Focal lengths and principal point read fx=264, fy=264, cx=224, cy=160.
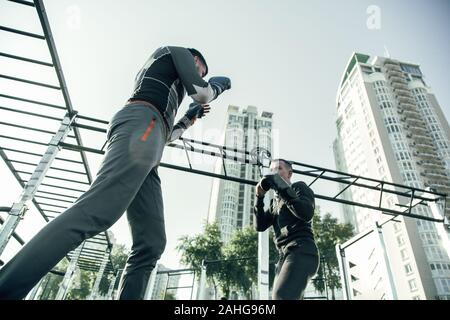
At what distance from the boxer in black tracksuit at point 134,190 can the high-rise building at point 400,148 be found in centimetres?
2564

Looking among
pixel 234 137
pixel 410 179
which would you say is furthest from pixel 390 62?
pixel 234 137

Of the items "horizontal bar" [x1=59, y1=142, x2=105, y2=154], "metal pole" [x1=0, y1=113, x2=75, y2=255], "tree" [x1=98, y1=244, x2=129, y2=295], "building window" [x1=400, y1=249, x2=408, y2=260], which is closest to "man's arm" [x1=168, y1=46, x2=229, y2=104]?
"metal pole" [x1=0, y1=113, x2=75, y2=255]

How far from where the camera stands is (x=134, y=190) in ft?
4.27

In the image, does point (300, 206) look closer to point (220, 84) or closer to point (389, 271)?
point (220, 84)

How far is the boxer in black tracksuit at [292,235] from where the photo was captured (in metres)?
1.94

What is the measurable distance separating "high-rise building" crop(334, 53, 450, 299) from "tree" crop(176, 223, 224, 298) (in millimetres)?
13536

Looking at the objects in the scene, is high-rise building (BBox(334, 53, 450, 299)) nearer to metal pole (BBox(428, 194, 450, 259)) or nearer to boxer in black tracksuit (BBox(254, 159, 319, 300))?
metal pole (BBox(428, 194, 450, 259))

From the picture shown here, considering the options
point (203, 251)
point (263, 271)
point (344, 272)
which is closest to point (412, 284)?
point (203, 251)

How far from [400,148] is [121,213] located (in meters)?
52.9

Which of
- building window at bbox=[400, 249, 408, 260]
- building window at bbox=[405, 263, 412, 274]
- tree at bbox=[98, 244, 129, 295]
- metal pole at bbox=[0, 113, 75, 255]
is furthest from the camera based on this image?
building window at bbox=[400, 249, 408, 260]

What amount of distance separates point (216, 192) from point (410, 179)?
37513 mm

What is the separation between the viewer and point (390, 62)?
192 ft

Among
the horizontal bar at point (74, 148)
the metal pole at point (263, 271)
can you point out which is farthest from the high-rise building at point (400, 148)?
the horizontal bar at point (74, 148)

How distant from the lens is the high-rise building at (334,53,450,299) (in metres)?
34.7
